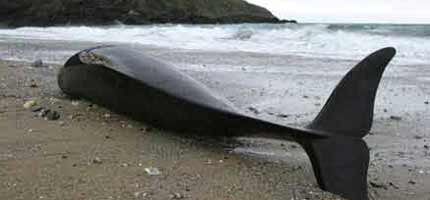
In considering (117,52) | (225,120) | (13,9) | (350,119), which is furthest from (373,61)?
(13,9)

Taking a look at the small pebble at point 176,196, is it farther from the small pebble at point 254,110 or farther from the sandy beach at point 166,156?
the small pebble at point 254,110

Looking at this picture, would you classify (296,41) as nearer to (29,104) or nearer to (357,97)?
(29,104)

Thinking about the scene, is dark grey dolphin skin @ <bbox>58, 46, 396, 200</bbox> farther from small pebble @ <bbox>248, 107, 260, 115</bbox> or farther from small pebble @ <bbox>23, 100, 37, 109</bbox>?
small pebble @ <bbox>248, 107, 260, 115</bbox>

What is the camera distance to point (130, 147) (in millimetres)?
5172

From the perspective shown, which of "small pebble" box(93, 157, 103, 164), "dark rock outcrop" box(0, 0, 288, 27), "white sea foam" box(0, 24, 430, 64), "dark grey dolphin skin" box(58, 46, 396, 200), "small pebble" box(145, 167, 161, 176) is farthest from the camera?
"dark rock outcrop" box(0, 0, 288, 27)

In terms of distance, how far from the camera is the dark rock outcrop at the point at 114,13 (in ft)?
171

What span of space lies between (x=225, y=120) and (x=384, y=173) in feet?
4.08

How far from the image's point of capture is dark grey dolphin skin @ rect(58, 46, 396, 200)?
416 centimetres

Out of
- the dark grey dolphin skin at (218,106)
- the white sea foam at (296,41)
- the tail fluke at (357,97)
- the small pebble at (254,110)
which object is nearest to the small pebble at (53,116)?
the dark grey dolphin skin at (218,106)

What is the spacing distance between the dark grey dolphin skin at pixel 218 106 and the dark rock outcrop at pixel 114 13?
44.1 meters

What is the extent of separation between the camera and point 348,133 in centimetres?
429

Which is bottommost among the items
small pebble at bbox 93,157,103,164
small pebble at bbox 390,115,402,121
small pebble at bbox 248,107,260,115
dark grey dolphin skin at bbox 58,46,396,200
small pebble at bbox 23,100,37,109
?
small pebble at bbox 23,100,37,109

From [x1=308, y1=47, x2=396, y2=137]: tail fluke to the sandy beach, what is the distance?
1.49 ft

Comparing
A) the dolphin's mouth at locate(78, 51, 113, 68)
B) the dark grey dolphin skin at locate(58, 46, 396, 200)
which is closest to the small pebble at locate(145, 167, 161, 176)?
the dark grey dolphin skin at locate(58, 46, 396, 200)
